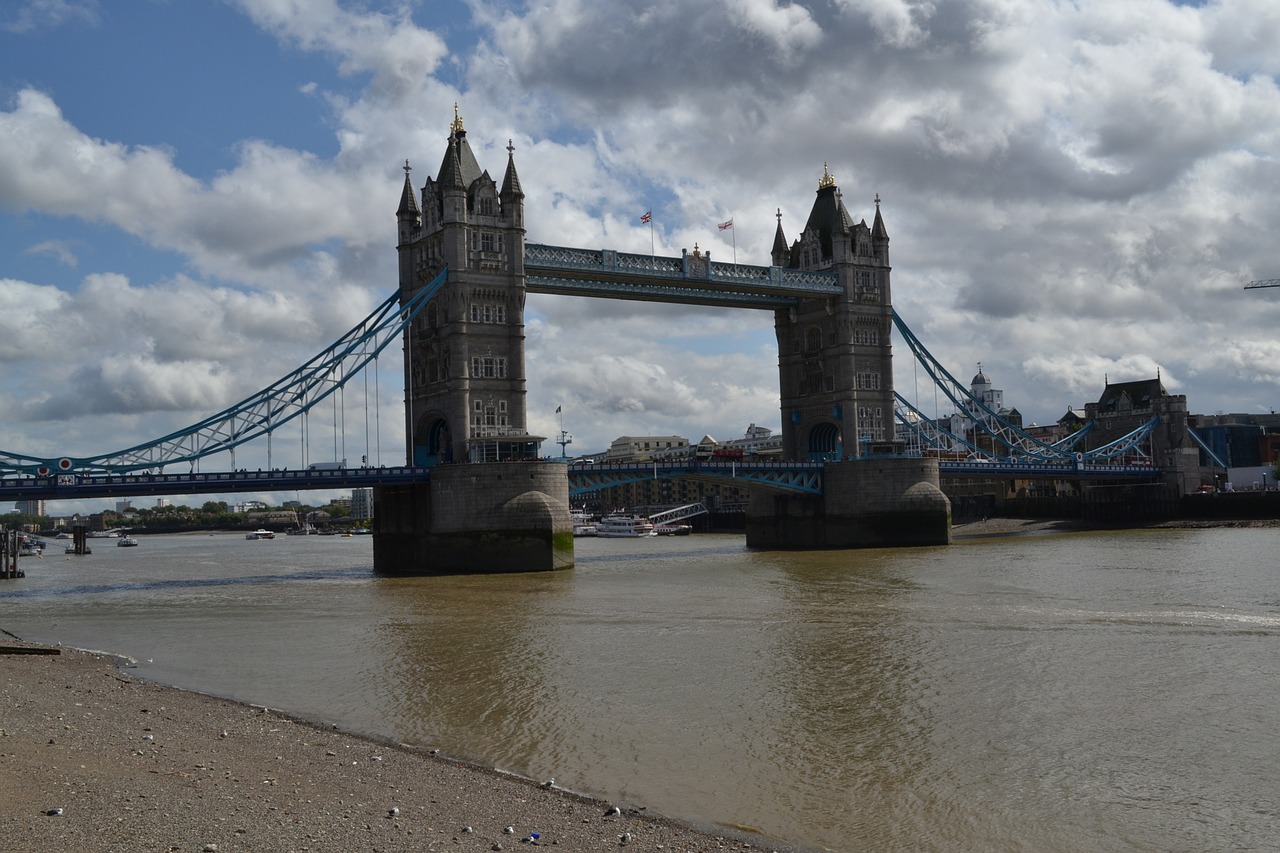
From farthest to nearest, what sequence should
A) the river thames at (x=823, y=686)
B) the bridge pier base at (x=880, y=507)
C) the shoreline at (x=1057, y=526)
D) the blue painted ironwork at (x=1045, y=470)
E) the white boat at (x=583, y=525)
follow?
the white boat at (x=583, y=525)
the shoreline at (x=1057, y=526)
the blue painted ironwork at (x=1045, y=470)
the bridge pier base at (x=880, y=507)
the river thames at (x=823, y=686)

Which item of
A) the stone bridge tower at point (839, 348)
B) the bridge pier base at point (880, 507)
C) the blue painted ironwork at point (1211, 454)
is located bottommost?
the bridge pier base at point (880, 507)

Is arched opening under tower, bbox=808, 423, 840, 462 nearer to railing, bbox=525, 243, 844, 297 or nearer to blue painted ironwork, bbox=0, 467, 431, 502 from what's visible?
railing, bbox=525, 243, 844, 297

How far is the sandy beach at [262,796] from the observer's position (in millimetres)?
11406

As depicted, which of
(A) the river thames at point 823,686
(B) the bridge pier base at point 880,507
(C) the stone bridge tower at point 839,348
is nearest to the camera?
(A) the river thames at point 823,686

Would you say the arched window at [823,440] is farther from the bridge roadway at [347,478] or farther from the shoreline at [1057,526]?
the shoreline at [1057,526]

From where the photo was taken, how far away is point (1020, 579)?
44188 millimetres

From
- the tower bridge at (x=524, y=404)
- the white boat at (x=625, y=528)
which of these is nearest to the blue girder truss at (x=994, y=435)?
the tower bridge at (x=524, y=404)

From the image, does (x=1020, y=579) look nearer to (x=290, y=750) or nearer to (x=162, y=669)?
(x=162, y=669)

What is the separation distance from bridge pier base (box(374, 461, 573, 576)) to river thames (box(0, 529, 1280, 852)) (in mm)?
7114

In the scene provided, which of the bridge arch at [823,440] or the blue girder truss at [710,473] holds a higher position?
the bridge arch at [823,440]

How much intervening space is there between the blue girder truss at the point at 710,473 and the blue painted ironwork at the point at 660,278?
10.1m

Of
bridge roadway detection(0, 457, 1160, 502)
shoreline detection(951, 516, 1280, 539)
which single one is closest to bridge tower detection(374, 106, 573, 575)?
bridge roadway detection(0, 457, 1160, 502)

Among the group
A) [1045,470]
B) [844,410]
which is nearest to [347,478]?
[844,410]

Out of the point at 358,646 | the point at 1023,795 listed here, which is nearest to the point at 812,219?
the point at 358,646
